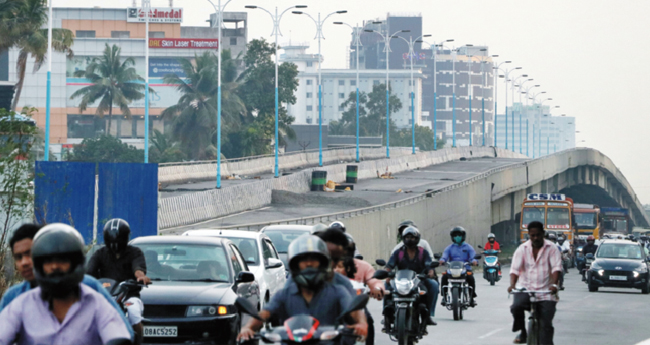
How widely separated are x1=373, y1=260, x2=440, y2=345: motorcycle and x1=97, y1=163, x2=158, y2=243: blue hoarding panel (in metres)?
12.8

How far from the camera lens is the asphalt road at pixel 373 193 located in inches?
1780

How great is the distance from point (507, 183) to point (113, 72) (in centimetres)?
4287

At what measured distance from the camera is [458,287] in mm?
19125

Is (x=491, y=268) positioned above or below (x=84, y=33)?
below

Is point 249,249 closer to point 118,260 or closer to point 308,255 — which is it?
point 118,260

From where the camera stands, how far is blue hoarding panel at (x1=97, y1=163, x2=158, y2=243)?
25.2 metres

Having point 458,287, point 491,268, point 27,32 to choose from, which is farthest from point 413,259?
point 27,32

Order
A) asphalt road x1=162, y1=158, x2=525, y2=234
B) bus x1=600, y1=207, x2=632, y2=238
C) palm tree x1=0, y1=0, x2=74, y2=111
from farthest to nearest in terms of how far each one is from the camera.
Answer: bus x1=600, y1=207, x2=632, y2=238 → palm tree x1=0, y1=0, x2=74, y2=111 → asphalt road x1=162, y1=158, x2=525, y2=234

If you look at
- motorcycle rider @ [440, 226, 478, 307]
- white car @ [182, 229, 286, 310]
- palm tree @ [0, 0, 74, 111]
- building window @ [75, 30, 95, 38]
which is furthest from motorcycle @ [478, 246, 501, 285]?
building window @ [75, 30, 95, 38]

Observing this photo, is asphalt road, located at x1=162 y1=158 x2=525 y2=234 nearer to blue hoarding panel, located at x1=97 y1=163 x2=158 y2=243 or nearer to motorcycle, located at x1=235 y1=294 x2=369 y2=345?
blue hoarding panel, located at x1=97 y1=163 x2=158 y2=243

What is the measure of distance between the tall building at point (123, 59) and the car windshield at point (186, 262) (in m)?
114

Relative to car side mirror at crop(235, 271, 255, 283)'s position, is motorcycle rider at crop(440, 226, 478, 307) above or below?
below

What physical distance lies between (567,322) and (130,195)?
11.0 meters

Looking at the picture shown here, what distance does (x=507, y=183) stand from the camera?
223 ft
